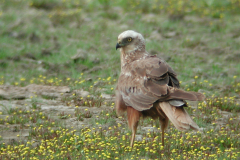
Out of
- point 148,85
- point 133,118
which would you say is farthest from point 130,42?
point 133,118

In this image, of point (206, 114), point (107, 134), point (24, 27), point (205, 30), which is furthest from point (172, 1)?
point (107, 134)

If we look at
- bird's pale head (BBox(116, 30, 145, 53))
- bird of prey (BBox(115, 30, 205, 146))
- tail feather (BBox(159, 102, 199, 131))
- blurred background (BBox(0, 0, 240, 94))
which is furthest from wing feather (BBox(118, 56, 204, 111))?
blurred background (BBox(0, 0, 240, 94))

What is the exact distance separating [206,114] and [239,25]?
7605mm

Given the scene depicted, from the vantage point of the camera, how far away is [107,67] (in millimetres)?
10547

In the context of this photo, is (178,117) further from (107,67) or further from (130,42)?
(107,67)

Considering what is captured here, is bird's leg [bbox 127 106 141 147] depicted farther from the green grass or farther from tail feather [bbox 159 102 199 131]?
tail feather [bbox 159 102 199 131]

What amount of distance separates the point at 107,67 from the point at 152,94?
187 inches

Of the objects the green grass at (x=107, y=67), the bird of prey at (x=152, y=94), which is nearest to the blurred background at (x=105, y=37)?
the green grass at (x=107, y=67)

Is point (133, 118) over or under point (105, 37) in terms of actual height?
under

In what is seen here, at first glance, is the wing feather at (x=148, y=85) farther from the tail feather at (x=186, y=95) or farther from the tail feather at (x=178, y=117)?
the tail feather at (x=178, y=117)

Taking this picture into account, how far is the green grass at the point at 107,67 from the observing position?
623cm

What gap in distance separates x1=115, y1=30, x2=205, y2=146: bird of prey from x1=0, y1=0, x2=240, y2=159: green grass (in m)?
0.50

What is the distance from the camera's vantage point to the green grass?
623 cm

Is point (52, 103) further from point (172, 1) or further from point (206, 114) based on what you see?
point (172, 1)
